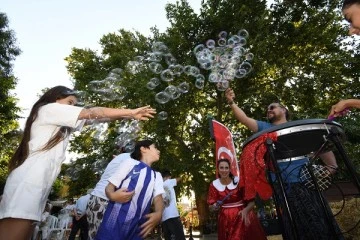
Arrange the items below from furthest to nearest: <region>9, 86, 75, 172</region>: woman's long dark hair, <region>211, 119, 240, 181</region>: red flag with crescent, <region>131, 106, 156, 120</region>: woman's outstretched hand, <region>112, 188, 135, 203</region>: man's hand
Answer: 1. <region>211, 119, 240, 181</region>: red flag with crescent
2. <region>112, 188, 135, 203</region>: man's hand
3. <region>131, 106, 156, 120</region>: woman's outstretched hand
4. <region>9, 86, 75, 172</region>: woman's long dark hair

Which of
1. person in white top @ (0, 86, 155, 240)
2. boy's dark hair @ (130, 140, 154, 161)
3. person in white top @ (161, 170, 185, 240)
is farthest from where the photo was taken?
person in white top @ (161, 170, 185, 240)

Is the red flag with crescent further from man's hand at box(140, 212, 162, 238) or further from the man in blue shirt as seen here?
man's hand at box(140, 212, 162, 238)

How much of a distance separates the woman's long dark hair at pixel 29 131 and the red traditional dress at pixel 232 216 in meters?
2.95

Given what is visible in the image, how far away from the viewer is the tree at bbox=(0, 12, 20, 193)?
75.6ft

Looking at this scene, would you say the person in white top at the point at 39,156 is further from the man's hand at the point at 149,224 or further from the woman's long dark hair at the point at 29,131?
the man's hand at the point at 149,224

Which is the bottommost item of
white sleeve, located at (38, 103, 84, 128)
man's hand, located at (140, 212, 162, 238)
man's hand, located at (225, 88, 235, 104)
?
man's hand, located at (140, 212, 162, 238)

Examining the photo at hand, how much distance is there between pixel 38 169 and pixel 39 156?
0.32ft

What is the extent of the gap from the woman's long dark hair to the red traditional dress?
9.67 feet

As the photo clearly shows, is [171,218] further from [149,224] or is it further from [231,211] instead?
[149,224]

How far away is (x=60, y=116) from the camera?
2.38 m

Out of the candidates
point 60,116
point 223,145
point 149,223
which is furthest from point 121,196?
point 223,145

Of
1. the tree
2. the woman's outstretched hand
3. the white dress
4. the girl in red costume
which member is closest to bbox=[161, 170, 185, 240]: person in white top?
the girl in red costume

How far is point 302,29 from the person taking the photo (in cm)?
1700

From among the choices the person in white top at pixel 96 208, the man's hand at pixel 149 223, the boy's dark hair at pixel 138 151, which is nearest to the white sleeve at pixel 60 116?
the man's hand at pixel 149 223
